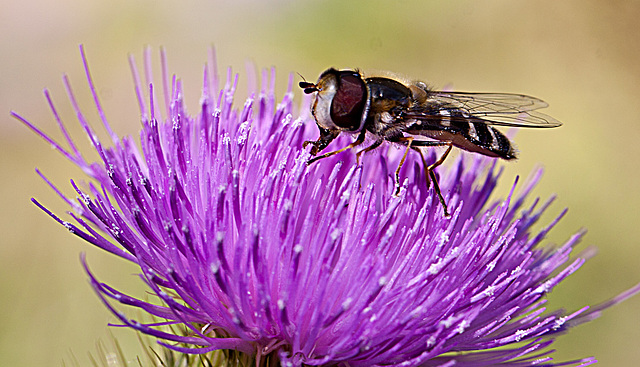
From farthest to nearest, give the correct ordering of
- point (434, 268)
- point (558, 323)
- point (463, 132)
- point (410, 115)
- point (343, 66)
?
point (343, 66)
point (463, 132)
point (410, 115)
point (558, 323)
point (434, 268)

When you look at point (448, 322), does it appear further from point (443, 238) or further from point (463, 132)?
point (463, 132)

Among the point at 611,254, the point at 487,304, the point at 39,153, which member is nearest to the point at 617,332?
the point at 611,254

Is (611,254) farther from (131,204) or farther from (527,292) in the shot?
(131,204)

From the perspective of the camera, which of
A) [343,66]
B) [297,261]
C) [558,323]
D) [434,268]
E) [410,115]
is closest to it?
[297,261]

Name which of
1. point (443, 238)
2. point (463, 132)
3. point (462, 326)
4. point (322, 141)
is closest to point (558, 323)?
point (462, 326)

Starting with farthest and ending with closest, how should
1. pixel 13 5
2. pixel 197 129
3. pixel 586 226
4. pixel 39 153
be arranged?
pixel 13 5
pixel 586 226
pixel 39 153
pixel 197 129
